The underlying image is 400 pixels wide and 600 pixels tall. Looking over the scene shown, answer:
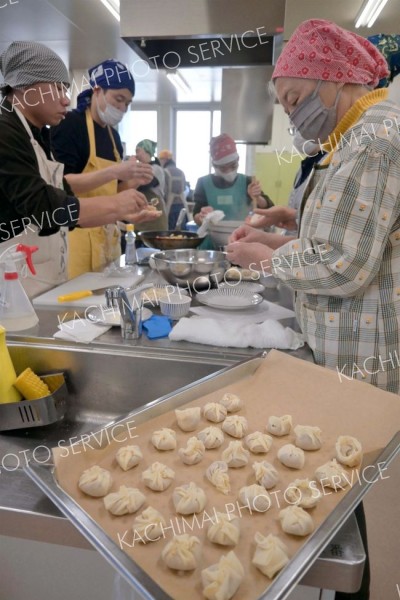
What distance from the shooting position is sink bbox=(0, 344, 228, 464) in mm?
1065

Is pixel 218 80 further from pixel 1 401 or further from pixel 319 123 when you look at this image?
pixel 1 401

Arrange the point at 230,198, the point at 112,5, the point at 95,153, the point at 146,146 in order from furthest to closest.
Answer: the point at 146,146 → the point at 112,5 → the point at 230,198 → the point at 95,153

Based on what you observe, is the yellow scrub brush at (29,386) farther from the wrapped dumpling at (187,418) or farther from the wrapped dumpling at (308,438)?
the wrapped dumpling at (308,438)

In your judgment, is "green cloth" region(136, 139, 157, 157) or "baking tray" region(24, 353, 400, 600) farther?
"green cloth" region(136, 139, 157, 157)

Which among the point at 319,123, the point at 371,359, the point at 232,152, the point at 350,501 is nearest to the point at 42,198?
the point at 319,123

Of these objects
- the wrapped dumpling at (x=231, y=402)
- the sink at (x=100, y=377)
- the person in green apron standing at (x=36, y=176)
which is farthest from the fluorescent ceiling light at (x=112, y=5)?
the wrapped dumpling at (x=231, y=402)

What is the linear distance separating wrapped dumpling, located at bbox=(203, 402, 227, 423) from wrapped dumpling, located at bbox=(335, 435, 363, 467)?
22 cm

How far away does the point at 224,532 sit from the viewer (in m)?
0.57

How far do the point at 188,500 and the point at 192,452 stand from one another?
121 mm

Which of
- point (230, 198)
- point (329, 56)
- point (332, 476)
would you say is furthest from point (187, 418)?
point (230, 198)

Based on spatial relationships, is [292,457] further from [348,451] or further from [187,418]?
[187,418]

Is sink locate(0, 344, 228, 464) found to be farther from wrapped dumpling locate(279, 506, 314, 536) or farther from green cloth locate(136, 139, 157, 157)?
green cloth locate(136, 139, 157, 157)

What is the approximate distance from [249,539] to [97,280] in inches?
50.0

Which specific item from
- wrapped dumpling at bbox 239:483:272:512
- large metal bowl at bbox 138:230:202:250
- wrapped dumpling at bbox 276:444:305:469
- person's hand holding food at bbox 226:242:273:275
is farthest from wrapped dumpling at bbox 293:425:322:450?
large metal bowl at bbox 138:230:202:250
